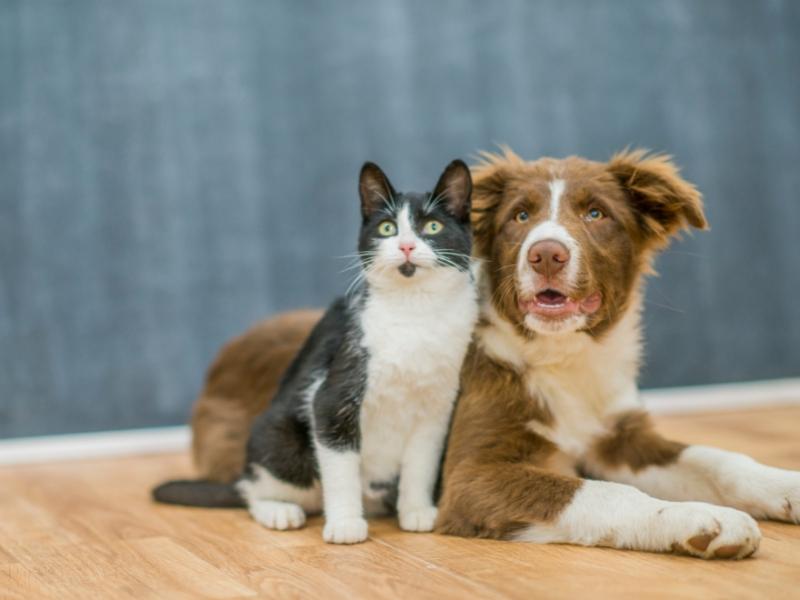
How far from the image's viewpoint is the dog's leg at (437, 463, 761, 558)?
1668mm

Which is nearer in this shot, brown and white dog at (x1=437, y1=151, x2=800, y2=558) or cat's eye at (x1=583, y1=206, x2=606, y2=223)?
brown and white dog at (x1=437, y1=151, x2=800, y2=558)

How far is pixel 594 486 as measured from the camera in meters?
1.85

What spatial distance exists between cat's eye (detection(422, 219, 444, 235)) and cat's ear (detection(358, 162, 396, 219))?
0.09 m

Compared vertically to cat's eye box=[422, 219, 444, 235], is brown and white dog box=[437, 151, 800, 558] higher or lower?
lower

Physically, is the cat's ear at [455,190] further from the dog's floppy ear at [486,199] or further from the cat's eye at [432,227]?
the dog's floppy ear at [486,199]

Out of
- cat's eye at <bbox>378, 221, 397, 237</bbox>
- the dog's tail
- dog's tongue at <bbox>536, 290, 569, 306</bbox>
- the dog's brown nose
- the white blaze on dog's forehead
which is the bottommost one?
the dog's tail

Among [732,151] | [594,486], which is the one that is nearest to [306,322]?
[594,486]

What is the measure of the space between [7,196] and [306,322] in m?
1.33

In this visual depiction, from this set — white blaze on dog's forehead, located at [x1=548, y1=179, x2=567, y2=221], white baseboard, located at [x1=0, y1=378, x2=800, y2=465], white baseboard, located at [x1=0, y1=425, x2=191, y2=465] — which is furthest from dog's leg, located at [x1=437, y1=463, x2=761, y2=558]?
white baseboard, located at [x1=0, y1=425, x2=191, y2=465]

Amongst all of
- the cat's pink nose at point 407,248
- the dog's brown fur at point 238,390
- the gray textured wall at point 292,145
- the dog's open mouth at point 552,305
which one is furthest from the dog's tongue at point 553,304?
the gray textured wall at point 292,145

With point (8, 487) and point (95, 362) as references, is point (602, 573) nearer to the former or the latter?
point (8, 487)

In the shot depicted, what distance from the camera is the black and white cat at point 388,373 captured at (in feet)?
6.41

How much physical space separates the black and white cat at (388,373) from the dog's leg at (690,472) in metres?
0.40

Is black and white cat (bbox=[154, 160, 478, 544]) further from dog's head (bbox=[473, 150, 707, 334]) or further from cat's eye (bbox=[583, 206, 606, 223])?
cat's eye (bbox=[583, 206, 606, 223])
